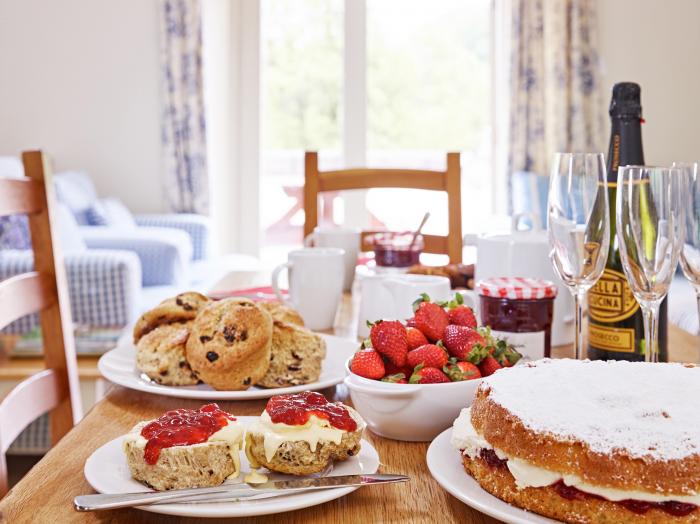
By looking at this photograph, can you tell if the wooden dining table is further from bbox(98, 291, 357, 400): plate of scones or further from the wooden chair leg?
the wooden chair leg

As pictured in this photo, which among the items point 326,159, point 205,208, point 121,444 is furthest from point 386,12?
point 121,444

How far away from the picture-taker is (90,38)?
548 centimetres

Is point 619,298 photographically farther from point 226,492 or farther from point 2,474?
point 2,474

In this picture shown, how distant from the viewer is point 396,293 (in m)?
1.18

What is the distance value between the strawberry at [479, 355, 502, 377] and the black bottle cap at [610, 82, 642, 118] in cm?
40

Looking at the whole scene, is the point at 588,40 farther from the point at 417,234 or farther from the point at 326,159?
the point at 417,234

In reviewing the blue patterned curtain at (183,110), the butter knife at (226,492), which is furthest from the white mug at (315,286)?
the blue patterned curtain at (183,110)

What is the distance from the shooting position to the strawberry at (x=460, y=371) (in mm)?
823

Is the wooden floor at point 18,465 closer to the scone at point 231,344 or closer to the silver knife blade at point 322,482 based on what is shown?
the scone at point 231,344

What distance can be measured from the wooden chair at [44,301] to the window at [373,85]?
14.3 ft

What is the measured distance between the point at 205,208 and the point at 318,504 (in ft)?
16.2

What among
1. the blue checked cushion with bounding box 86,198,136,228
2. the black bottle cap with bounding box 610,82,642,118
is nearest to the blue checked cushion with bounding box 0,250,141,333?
the blue checked cushion with bounding box 86,198,136,228

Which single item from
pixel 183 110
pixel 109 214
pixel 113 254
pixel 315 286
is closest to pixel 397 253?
pixel 315 286

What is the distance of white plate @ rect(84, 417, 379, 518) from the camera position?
0.63m
